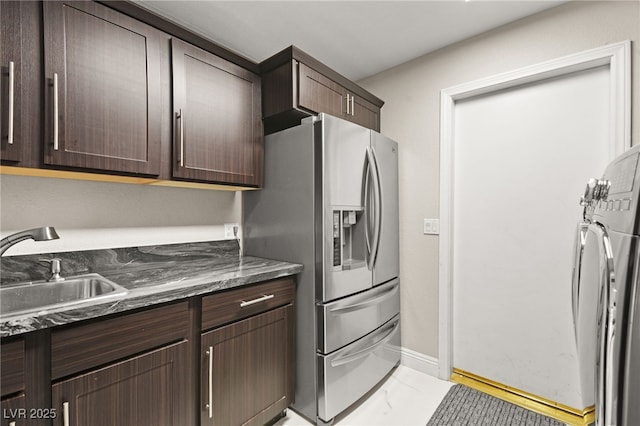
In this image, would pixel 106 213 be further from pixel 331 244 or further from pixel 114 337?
pixel 331 244

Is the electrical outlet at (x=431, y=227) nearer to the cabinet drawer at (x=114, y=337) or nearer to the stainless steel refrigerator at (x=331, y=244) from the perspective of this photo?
the stainless steel refrigerator at (x=331, y=244)

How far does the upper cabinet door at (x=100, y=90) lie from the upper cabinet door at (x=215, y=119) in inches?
4.4

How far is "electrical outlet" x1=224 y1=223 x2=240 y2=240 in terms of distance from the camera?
2152mm

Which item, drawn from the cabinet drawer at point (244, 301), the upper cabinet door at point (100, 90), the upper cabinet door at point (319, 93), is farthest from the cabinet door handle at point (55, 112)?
the upper cabinet door at point (319, 93)

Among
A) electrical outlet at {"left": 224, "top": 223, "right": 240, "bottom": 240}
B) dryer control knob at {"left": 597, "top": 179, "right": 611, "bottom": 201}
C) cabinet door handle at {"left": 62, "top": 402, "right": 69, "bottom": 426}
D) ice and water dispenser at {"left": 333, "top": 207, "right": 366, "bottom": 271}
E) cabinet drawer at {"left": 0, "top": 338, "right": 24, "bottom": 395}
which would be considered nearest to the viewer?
dryer control knob at {"left": 597, "top": 179, "right": 611, "bottom": 201}

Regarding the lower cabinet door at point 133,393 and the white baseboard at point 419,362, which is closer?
the lower cabinet door at point 133,393

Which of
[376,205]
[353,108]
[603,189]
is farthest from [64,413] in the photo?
[353,108]

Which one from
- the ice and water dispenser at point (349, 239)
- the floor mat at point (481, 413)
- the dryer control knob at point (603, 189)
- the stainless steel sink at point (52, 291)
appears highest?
the dryer control knob at point (603, 189)

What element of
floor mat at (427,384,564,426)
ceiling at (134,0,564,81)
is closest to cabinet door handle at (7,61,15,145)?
ceiling at (134,0,564,81)

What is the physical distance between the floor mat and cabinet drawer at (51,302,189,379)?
1.59 m

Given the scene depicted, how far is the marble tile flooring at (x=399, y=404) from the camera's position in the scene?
1733 millimetres

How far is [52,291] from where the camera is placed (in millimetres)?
1335

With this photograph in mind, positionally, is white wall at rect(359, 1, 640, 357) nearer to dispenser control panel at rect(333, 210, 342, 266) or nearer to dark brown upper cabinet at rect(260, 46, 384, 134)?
dark brown upper cabinet at rect(260, 46, 384, 134)

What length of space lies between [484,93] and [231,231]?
2.17m
